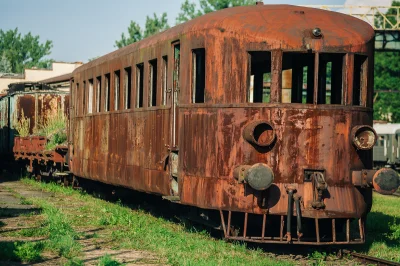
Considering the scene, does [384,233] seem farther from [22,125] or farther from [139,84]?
[22,125]

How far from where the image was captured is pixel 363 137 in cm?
1043

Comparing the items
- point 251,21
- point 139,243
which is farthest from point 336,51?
point 139,243

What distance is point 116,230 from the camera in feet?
40.2

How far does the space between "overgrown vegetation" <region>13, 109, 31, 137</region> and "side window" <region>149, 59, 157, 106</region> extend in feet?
46.5

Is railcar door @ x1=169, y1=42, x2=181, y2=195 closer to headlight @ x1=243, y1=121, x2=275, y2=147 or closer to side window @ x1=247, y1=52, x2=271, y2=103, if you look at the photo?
side window @ x1=247, y1=52, x2=271, y2=103

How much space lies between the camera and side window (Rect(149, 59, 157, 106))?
42.0 ft

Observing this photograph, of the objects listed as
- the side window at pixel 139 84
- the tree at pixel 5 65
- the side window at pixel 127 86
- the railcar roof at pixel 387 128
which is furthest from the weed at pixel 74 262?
the tree at pixel 5 65

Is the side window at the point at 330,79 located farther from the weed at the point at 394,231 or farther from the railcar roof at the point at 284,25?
the weed at the point at 394,231

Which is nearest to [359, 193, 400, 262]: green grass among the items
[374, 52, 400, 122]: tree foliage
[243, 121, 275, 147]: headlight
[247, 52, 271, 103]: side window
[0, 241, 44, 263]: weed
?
[243, 121, 275, 147]: headlight

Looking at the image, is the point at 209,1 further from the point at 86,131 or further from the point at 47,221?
the point at 47,221

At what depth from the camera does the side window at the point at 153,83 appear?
1280 centimetres

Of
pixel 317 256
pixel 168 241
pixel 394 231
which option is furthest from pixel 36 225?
pixel 394 231

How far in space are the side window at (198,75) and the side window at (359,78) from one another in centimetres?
217

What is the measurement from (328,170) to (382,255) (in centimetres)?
153
